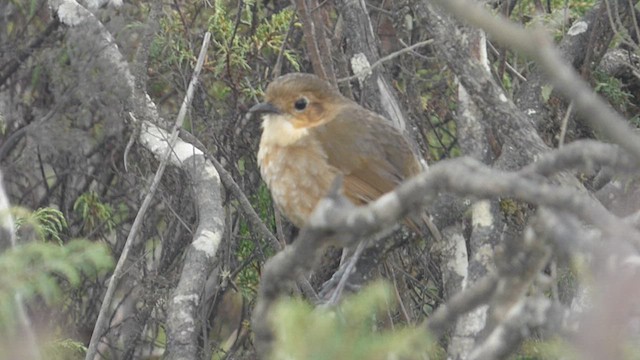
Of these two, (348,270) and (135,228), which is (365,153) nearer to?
(348,270)

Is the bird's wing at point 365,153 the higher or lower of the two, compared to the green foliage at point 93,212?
higher

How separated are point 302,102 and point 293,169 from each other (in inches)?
14.7

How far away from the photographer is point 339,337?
2199 mm

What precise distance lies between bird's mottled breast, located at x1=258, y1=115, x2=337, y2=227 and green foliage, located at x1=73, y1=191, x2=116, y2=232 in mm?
1951

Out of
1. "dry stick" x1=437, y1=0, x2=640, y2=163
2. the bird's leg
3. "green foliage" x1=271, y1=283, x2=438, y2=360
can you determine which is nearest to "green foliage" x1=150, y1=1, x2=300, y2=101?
→ the bird's leg

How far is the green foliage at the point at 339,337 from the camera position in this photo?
2.18 meters

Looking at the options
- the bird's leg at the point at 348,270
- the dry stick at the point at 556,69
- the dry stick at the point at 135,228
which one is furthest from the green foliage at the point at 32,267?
the dry stick at the point at 135,228

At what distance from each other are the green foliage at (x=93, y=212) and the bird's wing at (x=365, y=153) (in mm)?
2141

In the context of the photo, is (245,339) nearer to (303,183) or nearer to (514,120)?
(303,183)

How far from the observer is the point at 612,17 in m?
5.68

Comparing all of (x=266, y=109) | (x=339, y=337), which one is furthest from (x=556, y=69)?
(x=266, y=109)

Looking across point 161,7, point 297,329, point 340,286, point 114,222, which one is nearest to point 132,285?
point 114,222

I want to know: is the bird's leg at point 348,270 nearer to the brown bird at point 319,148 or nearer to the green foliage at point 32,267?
the brown bird at point 319,148

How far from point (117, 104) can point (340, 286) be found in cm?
205
